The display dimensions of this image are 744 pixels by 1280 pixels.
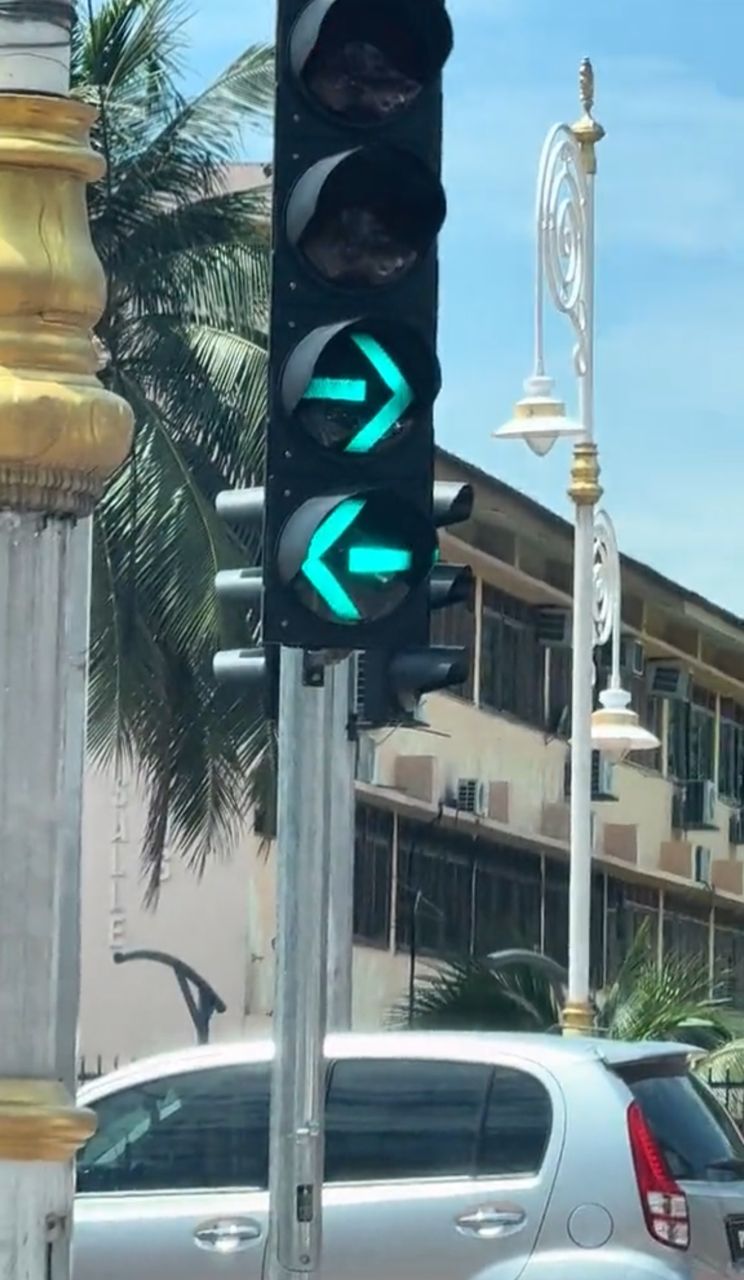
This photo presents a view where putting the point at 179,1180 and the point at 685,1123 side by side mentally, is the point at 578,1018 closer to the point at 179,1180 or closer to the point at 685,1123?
the point at 685,1123

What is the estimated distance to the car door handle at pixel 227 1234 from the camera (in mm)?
10375

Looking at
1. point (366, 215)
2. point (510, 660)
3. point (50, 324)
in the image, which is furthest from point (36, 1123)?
point (510, 660)

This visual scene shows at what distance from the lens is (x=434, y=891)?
32938mm

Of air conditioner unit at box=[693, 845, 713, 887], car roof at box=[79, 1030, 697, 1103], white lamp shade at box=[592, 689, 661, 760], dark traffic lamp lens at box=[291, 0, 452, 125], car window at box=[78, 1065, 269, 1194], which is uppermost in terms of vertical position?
dark traffic lamp lens at box=[291, 0, 452, 125]

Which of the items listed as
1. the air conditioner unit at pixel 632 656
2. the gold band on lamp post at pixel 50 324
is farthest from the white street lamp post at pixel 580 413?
the air conditioner unit at pixel 632 656

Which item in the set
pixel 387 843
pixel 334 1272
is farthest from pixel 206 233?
pixel 334 1272

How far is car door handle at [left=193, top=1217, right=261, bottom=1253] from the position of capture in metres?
10.4

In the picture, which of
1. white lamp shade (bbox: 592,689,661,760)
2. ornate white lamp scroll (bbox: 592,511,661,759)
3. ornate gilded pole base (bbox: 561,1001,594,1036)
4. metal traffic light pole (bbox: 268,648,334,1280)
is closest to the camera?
metal traffic light pole (bbox: 268,648,334,1280)

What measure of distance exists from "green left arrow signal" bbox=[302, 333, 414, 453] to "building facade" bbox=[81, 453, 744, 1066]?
19544mm

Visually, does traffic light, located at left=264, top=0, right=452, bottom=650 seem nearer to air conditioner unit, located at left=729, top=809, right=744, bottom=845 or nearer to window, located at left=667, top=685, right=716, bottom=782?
window, located at left=667, top=685, right=716, bottom=782

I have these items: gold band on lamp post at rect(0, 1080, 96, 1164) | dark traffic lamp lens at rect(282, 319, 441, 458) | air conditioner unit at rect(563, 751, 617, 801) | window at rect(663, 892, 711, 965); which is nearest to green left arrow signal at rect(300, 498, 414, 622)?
dark traffic lamp lens at rect(282, 319, 441, 458)

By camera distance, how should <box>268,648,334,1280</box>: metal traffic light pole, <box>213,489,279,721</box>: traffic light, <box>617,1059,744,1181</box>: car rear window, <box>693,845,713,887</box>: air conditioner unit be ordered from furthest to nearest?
<box>693,845,713,887</box>: air conditioner unit → <box>617,1059,744,1181</box>: car rear window → <box>213,489,279,721</box>: traffic light → <box>268,648,334,1280</box>: metal traffic light pole

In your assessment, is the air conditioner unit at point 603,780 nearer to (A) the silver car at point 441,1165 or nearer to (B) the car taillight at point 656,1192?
(A) the silver car at point 441,1165

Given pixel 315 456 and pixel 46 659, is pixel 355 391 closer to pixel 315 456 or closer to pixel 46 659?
pixel 315 456
